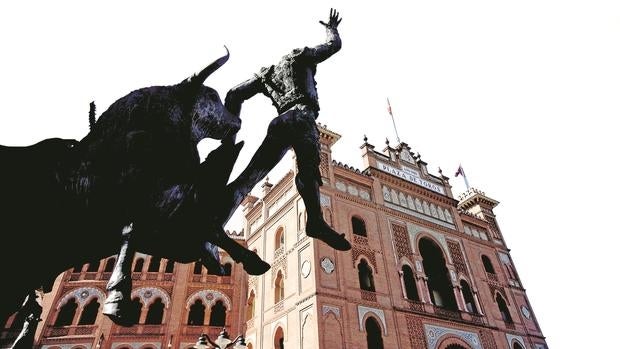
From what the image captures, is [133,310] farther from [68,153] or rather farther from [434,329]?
[434,329]

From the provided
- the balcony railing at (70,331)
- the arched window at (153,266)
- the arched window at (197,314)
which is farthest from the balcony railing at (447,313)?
the balcony railing at (70,331)

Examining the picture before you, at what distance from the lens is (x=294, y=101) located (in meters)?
1.82

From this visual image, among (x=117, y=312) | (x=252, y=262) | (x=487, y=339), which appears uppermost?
(x=487, y=339)

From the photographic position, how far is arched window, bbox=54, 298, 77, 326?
18.2 meters

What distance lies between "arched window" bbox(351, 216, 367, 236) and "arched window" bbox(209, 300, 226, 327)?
813 cm

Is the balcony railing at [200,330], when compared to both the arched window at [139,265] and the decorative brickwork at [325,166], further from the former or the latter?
the decorative brickwork at [325,166]

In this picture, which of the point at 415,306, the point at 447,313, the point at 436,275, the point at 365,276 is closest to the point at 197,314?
the point at 365,276

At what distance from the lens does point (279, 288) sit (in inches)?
685

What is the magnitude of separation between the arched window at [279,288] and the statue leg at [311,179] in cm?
1606

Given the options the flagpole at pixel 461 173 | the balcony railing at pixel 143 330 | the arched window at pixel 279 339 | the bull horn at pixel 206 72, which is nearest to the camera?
the bull horn at pixel 206 72

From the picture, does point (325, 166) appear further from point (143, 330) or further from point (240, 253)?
point (240, 253)

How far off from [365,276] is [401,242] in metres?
2.97

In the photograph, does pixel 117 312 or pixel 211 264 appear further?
pixel 211 264

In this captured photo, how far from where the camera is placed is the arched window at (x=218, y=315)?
19.4m
